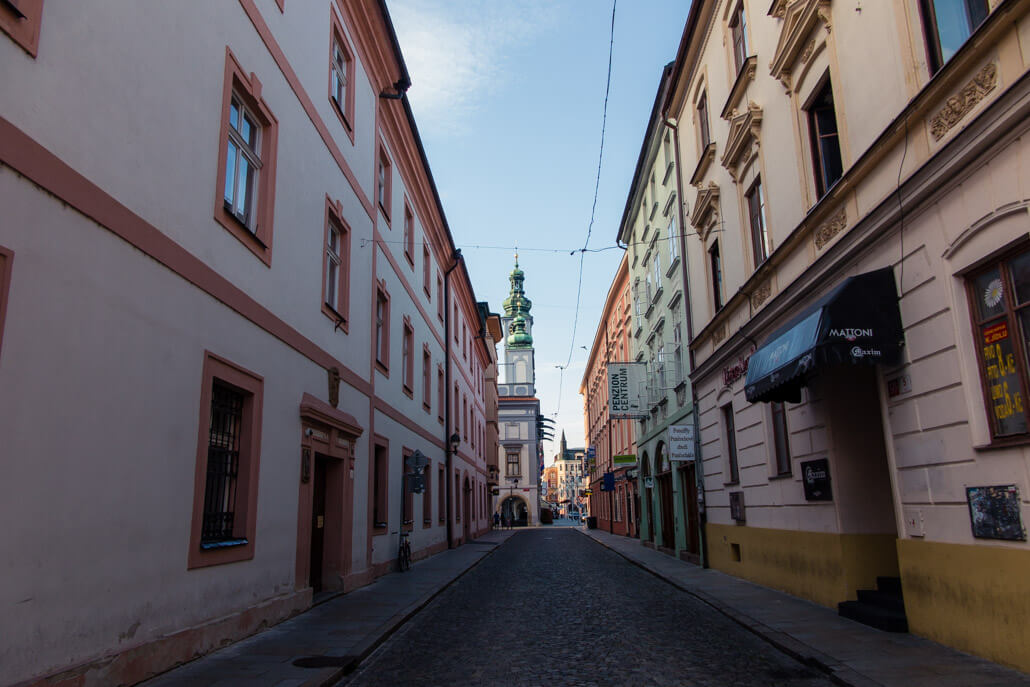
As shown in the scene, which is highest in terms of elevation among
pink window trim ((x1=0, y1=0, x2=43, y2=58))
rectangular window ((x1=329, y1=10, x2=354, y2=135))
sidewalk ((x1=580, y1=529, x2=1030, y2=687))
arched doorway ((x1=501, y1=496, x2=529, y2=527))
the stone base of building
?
rectangular window ((x1=329, y1=10, x2=354, y2=135))

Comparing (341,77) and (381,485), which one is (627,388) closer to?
(381,485)

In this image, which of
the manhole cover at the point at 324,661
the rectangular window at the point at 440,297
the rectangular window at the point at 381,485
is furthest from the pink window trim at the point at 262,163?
the rectangular window at the point at 440,297

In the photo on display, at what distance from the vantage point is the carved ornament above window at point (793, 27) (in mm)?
Result: 9812

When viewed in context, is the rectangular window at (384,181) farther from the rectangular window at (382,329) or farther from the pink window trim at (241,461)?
the pink window trim at (241,461)

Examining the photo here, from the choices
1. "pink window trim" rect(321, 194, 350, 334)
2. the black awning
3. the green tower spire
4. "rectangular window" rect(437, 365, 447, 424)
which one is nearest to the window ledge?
"pink window trim" rect(321, 194, 350, 334)

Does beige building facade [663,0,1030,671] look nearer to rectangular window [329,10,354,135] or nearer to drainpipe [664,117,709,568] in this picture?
drainpipe [664,117,709,568]

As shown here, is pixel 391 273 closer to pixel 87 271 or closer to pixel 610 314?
pixel 87 271

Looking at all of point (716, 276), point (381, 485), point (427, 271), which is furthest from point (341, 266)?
point (427, 271)

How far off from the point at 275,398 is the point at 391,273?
7967 mm

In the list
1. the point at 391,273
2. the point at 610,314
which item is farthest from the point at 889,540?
the point at 610,314

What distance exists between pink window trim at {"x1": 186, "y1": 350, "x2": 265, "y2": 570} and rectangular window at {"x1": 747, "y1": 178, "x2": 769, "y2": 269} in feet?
28.0

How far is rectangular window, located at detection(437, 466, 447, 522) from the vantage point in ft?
80.1

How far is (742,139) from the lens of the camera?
13.1 meters

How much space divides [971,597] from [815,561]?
3861mm
